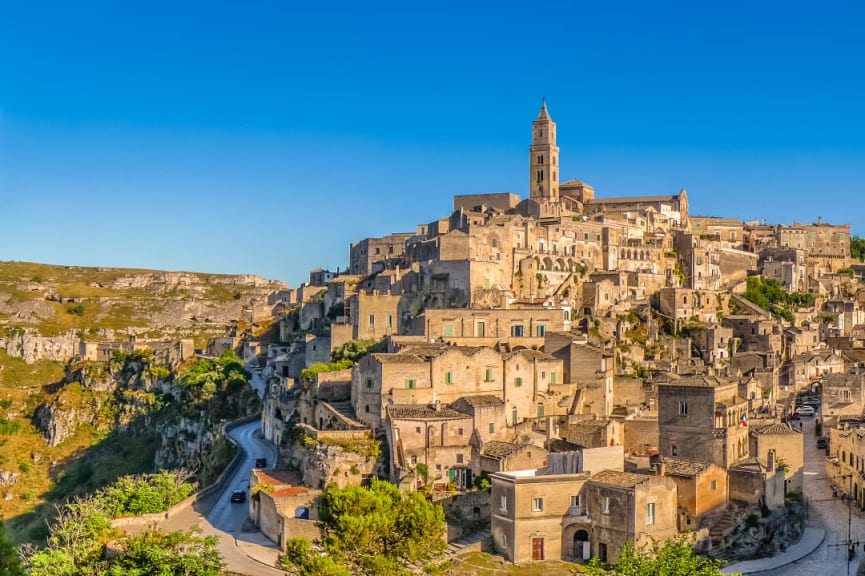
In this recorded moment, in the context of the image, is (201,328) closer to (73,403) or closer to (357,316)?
(73,403)

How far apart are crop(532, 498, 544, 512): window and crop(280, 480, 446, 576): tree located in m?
4.82

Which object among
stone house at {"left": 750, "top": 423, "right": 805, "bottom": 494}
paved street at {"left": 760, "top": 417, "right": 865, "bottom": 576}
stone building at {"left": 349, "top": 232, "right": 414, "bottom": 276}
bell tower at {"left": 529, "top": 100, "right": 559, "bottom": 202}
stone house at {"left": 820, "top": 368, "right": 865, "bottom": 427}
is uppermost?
bell tower at {"left": 529, "top": 100, "right": 559, "bottom": 202}

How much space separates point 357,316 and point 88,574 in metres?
32.4

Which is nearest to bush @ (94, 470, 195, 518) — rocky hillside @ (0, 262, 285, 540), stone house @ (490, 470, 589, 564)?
rocky hillside @ (0, 262, 285, 540)

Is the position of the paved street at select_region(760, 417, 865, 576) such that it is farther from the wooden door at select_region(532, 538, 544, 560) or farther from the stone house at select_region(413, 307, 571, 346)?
the stone house at select_region(413, 307, 571, 346)

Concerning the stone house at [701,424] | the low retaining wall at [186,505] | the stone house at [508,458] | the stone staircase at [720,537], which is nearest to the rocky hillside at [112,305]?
the low retaining wall at [186,505]

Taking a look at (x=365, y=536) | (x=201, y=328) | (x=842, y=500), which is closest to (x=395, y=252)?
(x=201, y=328)

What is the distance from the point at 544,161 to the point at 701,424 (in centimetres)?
6028

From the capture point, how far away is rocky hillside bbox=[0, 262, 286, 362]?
115938mm

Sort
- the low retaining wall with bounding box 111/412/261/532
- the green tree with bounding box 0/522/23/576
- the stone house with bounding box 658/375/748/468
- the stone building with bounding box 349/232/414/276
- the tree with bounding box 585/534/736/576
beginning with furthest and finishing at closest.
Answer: the stone building with bounding box 349/232/414/276, the stone house with bounding box 658/375/748/468, the low retaining wall with bounding box 111/412/261/532, the tree with bounding box 585/534/736/576, the green tree with bounding box 0/522/23/576

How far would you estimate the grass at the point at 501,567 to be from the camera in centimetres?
4162

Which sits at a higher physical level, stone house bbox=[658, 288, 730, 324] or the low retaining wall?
stone house bbox=[658, 288, 730, 324]

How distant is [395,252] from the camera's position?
98.8m

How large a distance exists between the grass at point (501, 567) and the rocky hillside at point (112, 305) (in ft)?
223
